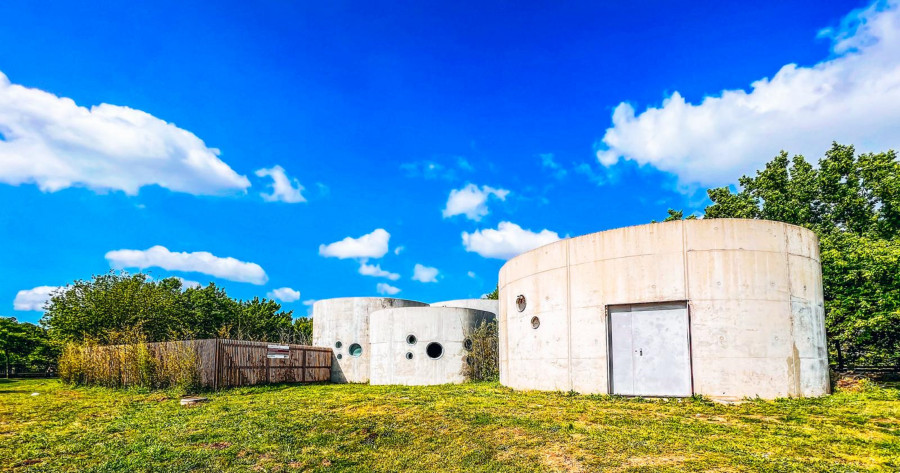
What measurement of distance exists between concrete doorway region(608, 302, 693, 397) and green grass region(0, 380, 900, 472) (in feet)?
1.84

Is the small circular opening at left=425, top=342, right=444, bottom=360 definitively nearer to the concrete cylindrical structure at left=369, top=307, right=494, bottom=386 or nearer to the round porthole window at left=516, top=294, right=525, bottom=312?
the concrete cylindrical structure at left=369, top=307, right=494, bottom=386

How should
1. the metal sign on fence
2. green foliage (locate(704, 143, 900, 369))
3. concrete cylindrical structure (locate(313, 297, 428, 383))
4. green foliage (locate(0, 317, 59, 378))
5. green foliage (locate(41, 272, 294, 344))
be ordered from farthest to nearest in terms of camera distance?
green foliage (locate(0, 317, 59, 378))
green foliage (locate(41, 272, 294, 344))
concrete cylindrical structure (locate(313, 297, 428, 383))
the metal sign on fence
green foliage (locate(704, 143, 900, 369))

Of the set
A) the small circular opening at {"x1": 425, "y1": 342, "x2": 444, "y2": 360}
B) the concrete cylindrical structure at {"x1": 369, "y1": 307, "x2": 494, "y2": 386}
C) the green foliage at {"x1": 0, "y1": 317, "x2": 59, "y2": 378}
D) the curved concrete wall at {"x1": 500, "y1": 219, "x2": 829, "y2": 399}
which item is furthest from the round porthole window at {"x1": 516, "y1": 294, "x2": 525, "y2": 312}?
the green foliage at {"x1": 0, "y1": 317, "x2": 59, "y2": 378}

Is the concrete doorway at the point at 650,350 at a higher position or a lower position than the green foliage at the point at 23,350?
higher

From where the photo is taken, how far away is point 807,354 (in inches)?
434

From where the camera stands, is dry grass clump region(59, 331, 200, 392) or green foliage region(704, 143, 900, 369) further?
dry grass clump region(59, 331, 200, 392)

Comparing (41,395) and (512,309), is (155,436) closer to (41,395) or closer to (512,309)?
(512,309)

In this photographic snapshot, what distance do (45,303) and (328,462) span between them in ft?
108

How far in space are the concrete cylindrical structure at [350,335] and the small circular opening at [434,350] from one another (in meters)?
3.92

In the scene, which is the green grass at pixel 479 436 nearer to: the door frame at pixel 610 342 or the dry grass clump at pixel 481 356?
the door frame at pixel 610 342

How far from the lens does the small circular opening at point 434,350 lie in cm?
1891

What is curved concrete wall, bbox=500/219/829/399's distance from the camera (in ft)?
35.3

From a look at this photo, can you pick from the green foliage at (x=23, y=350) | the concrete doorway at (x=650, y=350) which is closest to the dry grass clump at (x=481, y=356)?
the concrete doorway at (x=650, y=350)

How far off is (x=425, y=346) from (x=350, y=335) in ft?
15.5
